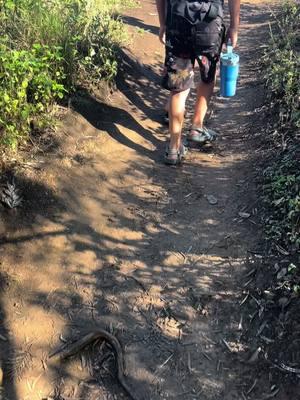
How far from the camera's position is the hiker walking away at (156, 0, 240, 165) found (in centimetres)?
427

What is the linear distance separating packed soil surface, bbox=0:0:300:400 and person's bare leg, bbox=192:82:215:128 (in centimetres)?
33

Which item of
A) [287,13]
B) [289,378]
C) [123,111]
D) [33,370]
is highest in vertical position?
[287,13]

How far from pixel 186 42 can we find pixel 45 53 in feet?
4.32

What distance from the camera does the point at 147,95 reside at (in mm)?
5973

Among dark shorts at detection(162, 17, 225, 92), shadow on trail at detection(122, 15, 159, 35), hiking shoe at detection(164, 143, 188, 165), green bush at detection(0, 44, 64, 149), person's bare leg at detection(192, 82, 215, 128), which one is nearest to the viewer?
green bush at detection(0, 44, 64, 149)

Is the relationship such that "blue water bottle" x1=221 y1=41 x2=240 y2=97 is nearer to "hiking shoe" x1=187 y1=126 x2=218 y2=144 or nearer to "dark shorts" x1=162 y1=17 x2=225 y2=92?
"dark shorts" x1=162 y1=17 x2=225 y2=92

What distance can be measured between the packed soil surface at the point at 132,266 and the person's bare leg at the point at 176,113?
25 centimetres

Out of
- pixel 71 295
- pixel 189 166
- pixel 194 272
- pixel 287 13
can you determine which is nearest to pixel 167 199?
pixel 189 166

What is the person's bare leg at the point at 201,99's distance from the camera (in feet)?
16.1

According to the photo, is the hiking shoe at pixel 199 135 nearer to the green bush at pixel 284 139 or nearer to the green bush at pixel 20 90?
the green bush at pixel 284 139

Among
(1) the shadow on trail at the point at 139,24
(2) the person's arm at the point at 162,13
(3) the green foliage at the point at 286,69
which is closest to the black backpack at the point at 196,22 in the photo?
(2) the person's arm at the point at 162,13

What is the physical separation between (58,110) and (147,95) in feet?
4.80

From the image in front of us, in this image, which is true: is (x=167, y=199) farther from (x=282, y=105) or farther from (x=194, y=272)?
(x=282, y=105)

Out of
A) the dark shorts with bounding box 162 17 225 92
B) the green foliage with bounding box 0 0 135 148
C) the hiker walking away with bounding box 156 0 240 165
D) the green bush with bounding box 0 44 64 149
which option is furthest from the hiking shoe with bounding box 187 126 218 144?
the green bush with bounding box 0 44 64 149
